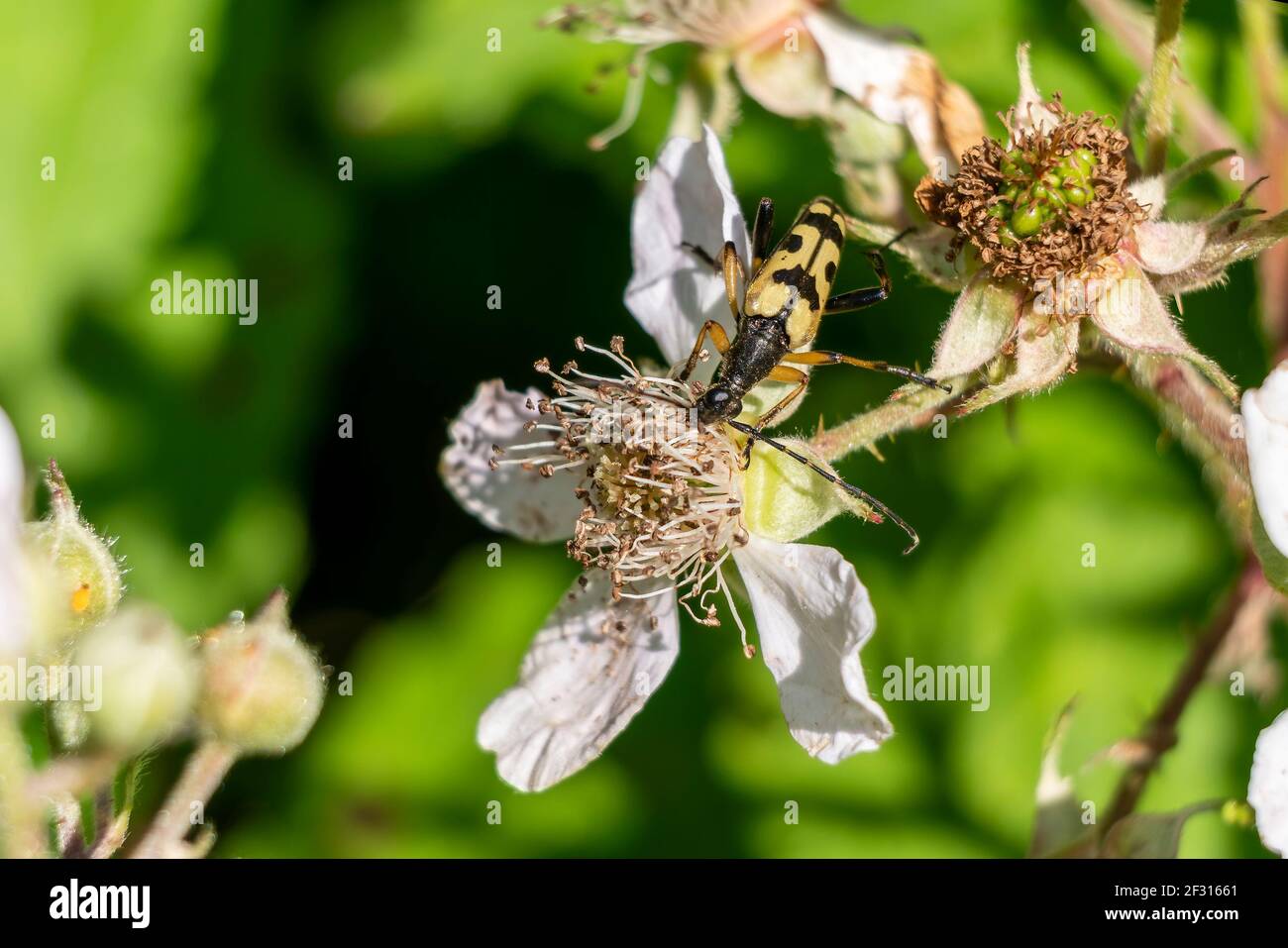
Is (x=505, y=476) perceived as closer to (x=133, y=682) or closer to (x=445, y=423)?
(x=445, y=423)

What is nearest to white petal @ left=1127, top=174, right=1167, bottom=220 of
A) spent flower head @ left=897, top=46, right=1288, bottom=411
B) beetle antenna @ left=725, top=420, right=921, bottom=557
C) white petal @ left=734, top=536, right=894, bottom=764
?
spent flower head @ left=897, top=46, right=1288, bottom=411

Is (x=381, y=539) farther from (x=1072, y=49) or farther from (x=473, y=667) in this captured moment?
(x=1072, y=49)

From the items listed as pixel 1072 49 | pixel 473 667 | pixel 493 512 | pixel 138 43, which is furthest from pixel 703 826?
pixel 138 43

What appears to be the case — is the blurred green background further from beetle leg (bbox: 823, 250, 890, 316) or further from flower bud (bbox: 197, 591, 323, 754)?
flower bud (bbox: 197, 591, 323, 754)

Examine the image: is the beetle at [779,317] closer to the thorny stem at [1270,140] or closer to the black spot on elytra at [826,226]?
the black spot on elytra at [826,226]

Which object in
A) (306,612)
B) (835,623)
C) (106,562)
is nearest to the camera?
(106,562)

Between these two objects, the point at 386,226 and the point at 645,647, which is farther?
the point at 386,226
